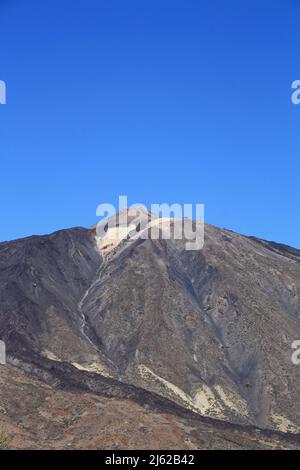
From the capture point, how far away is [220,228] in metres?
136

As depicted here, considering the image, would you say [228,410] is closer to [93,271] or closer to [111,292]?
[111,292]

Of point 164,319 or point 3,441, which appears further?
point 164,319

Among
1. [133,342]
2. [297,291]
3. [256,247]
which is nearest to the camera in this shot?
[133,342]

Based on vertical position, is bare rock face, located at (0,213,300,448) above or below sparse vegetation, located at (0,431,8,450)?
above

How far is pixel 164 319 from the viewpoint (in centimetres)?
10088

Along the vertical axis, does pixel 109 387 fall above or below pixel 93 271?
below

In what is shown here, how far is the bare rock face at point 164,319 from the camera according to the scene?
8631cm

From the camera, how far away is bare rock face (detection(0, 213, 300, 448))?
8631 centimetres

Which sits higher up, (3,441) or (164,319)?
(164,319)

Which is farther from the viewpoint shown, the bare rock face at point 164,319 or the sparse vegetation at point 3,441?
the bare rock face at point 164,319

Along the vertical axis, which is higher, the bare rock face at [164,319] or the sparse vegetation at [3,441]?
the bare rock face at [164,319]

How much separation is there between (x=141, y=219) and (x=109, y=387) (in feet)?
223

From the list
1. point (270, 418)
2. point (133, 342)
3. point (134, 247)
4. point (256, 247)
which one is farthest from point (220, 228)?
point (270, 418)

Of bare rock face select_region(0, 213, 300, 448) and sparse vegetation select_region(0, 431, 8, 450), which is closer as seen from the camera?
sparse vegetation select_region(0, 431, 8, 450)
